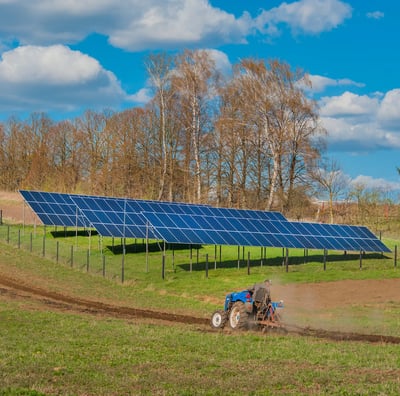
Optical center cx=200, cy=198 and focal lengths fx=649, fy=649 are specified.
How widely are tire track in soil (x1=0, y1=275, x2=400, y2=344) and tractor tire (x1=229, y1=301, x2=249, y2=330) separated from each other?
0.45 meters

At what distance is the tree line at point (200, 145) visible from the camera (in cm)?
6144

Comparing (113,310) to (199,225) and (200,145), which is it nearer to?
(199,225)

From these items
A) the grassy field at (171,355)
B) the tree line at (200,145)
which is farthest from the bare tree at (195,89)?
the grassy field at (171,355)

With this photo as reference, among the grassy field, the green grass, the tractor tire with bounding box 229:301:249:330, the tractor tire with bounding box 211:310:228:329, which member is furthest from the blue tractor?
the green grass

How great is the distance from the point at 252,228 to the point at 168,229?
25.8 feet

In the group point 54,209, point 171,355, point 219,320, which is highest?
point 54,209

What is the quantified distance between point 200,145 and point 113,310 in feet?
140

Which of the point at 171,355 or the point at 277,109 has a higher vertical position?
the point at 277,109

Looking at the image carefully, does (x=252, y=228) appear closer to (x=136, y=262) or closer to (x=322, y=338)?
(x=136, y=262)

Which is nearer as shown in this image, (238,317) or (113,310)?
(238,317)

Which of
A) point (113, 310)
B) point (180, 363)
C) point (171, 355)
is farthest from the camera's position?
point (113, 310)

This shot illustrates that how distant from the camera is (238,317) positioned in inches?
906

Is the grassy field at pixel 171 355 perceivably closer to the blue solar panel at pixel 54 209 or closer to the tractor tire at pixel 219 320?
the tractor tire at pixel 219 320

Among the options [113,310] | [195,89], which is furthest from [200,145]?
[113,310]
